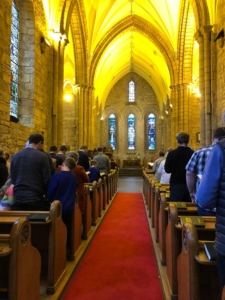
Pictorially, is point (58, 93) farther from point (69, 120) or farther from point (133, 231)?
point (69, 120)

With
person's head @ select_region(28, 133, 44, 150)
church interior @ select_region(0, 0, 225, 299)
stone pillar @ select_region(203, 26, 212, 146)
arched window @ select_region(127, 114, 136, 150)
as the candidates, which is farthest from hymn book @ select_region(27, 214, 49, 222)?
arched window @ select_region(127, 114, 136, 150)

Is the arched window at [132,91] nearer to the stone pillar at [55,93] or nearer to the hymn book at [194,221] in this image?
the stone pillar at [55,93]

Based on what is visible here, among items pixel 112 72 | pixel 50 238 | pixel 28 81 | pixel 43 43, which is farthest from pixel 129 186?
pixel 112 72

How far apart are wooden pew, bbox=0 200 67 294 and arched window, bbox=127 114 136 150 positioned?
28.4 meters

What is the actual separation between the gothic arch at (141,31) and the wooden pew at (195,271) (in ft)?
57.7

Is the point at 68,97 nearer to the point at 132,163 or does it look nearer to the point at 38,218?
the point at 132,163

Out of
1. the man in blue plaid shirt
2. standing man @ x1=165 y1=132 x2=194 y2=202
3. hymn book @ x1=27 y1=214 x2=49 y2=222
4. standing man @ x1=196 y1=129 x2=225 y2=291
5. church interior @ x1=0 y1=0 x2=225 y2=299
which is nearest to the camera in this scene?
standing man @ x1=196 y1=129 x2=225 y2=291

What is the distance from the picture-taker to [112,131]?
3209 cm

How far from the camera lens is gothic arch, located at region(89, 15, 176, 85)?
18.9 metres

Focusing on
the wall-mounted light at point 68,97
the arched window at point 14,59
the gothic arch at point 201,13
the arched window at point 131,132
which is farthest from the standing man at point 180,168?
the arched window at point 131,132

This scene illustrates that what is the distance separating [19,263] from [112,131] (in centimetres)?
2995

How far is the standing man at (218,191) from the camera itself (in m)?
1.74

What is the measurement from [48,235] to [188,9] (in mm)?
15135

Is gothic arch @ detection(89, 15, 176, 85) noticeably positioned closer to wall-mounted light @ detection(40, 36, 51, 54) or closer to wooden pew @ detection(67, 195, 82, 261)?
wall-mounted light @ detection(40, 36, 51, 54)
